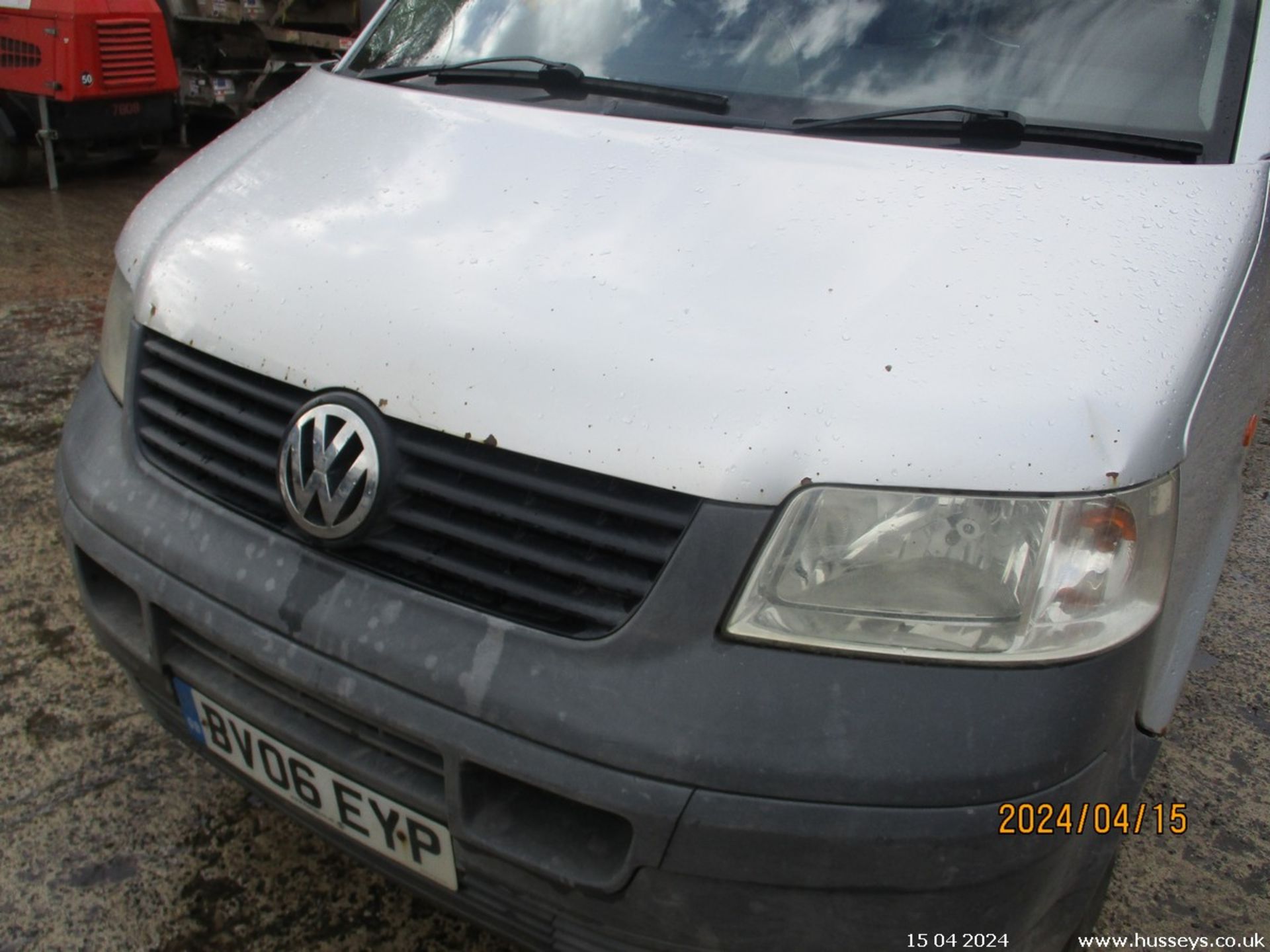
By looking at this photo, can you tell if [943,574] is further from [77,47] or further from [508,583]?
[77,47]

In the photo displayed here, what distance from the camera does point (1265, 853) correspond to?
2201 millimetres

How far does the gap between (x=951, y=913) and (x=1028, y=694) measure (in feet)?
0.93

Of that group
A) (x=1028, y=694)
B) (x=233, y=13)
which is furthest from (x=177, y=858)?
(x=233, y=13)

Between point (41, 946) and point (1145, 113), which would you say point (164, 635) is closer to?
point (41, 946)

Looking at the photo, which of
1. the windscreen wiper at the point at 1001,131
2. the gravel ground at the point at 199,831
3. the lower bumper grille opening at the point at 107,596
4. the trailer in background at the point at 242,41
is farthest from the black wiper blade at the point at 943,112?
the trailer in background at the point at 242,41

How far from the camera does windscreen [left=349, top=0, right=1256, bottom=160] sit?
6.01 feet

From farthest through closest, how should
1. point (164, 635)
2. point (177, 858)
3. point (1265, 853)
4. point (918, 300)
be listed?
point (1265, 853), point (177, 858), point (164, 635), point (918, 300)

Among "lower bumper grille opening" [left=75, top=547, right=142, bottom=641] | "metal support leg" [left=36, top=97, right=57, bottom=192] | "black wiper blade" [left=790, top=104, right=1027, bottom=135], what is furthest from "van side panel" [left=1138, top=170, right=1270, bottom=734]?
"metal support leg" [left=36, top=97, right=57, bottom=192]

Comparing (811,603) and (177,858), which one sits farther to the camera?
(177,858)

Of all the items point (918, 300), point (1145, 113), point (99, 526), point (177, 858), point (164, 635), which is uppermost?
point (1145, 113)

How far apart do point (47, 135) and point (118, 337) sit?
5.86 m

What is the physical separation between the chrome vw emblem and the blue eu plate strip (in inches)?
15.8

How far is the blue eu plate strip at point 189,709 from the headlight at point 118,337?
20.6 inches

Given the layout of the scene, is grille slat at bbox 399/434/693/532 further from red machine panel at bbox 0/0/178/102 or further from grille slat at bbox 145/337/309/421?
red machine panel at bbox 0/0/178/102
